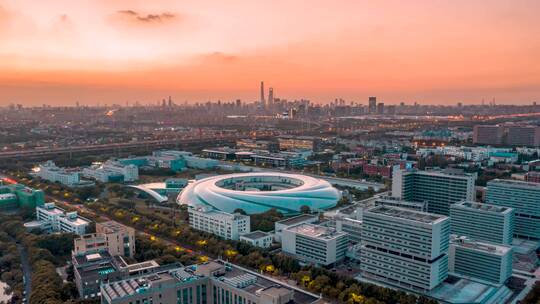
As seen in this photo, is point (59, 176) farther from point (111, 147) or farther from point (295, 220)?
point (295, 220)

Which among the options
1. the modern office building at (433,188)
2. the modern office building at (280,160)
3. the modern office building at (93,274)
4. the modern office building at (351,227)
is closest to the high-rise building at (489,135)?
the modern office building at (280,160)

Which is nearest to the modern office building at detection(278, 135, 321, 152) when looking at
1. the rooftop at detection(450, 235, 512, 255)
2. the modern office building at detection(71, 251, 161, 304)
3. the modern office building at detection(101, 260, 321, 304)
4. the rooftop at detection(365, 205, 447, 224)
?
the rooftop at detection(450, 235, 512, 255)

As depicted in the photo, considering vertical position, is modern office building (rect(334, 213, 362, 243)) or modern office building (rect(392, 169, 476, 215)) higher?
modern office building (rect(392, 169, 476, 215))

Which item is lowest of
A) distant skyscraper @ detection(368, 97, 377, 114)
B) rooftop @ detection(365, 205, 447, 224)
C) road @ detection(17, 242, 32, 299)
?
road @ detection(17, 242, 32, 299)

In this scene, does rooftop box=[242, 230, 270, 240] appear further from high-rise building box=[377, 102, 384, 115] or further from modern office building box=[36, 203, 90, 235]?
high-rise building box=[377, 102, 384, 115]

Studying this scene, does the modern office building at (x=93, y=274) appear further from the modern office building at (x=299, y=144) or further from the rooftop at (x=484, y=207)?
the modern office building at (x=299, y=144)

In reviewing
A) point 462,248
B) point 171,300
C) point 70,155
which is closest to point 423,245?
point 462,248
